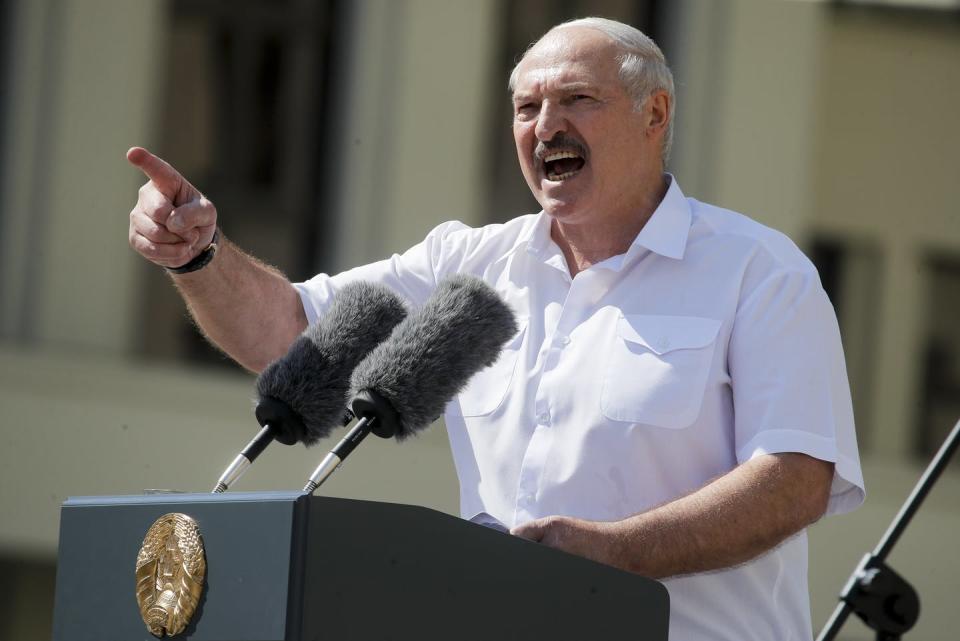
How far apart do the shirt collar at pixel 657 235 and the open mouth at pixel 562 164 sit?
0.09 meters

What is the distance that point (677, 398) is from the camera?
2.75 metres

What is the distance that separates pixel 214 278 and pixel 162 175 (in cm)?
40

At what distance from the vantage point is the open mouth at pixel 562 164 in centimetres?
309

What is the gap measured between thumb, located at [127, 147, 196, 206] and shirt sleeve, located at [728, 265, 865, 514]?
3.00ft

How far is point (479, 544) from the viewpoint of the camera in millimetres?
2162

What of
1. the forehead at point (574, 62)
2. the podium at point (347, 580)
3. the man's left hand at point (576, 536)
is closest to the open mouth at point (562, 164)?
the forehead at point (574, 62)

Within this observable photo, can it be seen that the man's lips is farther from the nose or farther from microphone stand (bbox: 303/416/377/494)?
microphone stand (bbox: 303/416/377/494)

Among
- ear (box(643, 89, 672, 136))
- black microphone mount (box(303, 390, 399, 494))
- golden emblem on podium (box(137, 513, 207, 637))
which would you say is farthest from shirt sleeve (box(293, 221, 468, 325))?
golden emblem on podium (box(137, 513, 207, 637))

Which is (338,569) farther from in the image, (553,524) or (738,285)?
(738,285)

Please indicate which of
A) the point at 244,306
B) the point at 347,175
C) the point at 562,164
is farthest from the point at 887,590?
the point at 347,175

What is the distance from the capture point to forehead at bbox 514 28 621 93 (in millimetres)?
3082

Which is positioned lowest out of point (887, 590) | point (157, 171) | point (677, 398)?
point (887, 590)

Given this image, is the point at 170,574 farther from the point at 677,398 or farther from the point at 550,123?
the point at 550,123

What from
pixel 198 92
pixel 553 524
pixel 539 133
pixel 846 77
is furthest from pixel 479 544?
pixel 846 77
